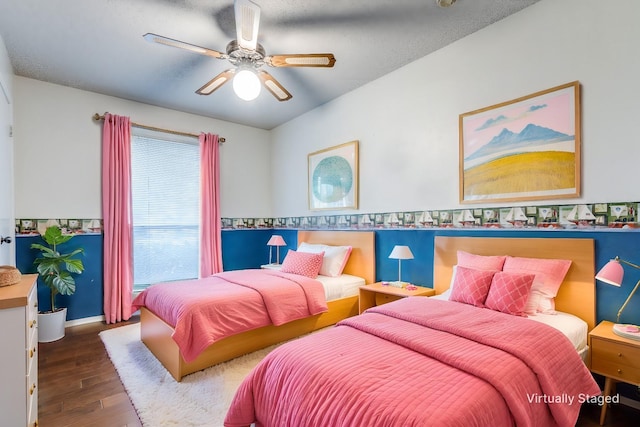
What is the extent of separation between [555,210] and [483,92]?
120cm

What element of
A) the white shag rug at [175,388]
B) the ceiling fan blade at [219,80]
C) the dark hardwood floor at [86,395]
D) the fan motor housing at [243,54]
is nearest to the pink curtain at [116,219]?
the dark hardwood floor at [86,395]

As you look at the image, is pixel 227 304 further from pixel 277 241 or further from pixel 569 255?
pixel 569 255

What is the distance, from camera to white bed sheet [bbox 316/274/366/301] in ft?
11.6

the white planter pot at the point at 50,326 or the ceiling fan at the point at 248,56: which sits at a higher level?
the ceiling fan at the point at 248,56

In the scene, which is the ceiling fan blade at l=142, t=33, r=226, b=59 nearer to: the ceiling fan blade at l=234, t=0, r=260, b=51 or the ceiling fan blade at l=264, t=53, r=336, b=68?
the ceiling fan blade at l=234, t=0, r=260, b=51

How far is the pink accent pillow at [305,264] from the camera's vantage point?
367 centimetres

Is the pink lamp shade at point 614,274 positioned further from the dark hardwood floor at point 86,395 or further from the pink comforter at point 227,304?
the pink comforter at point 227,304

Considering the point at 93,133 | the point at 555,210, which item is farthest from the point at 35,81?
the point at 555,210

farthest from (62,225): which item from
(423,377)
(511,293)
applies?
(511,293)

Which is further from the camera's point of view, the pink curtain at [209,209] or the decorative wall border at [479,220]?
the pink curtain at [209,209]

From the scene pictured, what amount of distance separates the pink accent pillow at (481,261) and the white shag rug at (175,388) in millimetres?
2028

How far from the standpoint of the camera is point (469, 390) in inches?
49.6

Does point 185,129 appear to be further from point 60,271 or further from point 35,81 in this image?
point 60,271

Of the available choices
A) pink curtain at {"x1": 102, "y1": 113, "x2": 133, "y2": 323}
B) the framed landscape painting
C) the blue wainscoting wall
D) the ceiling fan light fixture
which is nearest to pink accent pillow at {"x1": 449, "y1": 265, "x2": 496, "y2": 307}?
the blue wainscoting wall
